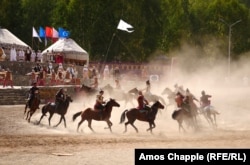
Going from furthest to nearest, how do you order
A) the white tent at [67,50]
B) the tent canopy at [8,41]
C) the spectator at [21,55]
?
the white tent at [67,50] → the tent canopy at [8,41] → the spectator at [21,55]

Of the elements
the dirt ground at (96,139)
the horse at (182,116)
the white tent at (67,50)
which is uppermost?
the white tent at (67,50)

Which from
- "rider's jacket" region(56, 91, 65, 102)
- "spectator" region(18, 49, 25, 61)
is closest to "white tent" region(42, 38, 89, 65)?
"spectator" region(18, 49, 25, 61)

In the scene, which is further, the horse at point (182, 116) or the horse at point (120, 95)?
the horse at point (120, 95)

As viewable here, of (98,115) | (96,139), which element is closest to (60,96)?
(98,115)

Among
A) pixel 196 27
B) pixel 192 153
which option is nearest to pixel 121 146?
pixel 192 153

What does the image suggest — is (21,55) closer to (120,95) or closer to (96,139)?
(120,95)

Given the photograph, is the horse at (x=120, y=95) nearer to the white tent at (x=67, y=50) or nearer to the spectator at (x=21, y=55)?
the spectator at (x=21, y=55)

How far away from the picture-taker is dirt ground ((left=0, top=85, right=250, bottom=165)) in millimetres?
20156

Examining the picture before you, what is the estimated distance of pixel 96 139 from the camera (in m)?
25.7

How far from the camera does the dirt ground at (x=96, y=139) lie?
20.2 metres

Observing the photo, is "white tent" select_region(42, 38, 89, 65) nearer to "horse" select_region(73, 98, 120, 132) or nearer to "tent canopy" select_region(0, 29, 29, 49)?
"tent canopy" select_region(0, 29, 29, 49)

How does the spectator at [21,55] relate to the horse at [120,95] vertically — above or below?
above

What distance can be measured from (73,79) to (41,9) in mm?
Result: 53963

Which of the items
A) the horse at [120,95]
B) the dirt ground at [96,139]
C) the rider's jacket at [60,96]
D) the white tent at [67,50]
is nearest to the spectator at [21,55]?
the white tent at [67,50]
